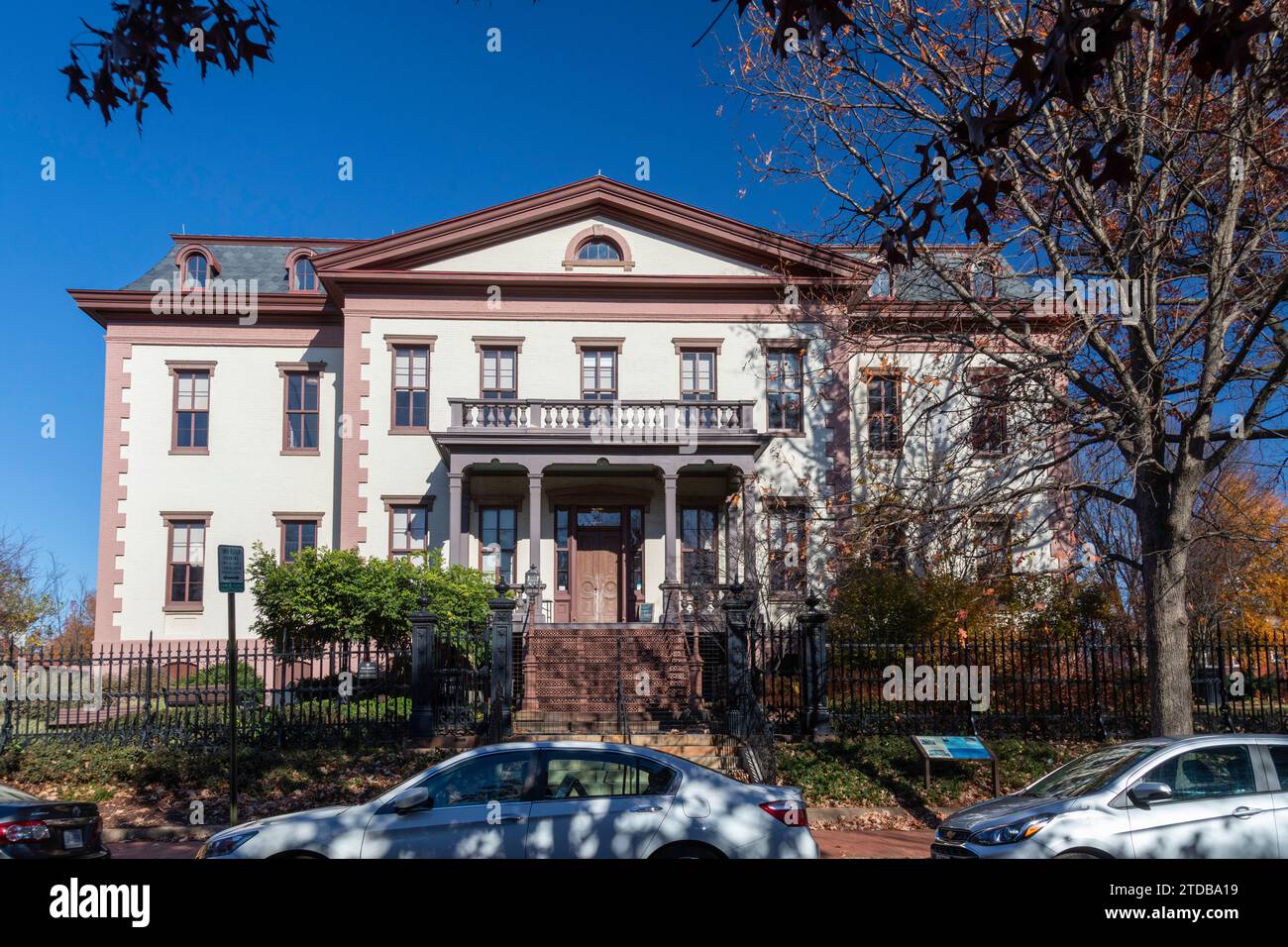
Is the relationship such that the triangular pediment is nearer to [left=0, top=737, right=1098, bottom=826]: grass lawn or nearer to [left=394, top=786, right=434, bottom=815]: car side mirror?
[left=0, top=737, right=1098, bottom=826]: grass lawn

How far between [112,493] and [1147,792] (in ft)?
88.2

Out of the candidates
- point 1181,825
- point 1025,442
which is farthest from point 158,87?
point 1025,442

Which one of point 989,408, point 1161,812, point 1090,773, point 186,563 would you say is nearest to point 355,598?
point 186,563

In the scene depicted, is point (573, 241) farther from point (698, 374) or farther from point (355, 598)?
point (355, 598)

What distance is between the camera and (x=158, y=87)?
6.12 metres

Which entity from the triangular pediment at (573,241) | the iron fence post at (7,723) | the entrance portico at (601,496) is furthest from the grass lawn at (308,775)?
the triangular pediment at (573,241)

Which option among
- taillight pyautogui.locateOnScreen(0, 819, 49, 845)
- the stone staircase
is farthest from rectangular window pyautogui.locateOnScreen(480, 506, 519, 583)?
taillight pyautogui.locateOnScreen(0, 819, 49, 845)

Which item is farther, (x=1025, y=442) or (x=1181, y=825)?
(x=1025, y=442)

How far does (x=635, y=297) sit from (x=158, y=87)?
21.9 metres

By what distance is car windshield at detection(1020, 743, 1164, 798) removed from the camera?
886cm

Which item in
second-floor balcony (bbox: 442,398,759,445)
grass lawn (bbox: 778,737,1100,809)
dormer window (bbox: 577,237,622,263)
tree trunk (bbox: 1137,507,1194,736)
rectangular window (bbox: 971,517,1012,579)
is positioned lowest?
grass lawn (bbox: 778,737,1100,809)

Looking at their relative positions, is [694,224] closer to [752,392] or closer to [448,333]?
[752,392]

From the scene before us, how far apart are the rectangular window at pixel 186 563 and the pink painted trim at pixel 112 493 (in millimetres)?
1269

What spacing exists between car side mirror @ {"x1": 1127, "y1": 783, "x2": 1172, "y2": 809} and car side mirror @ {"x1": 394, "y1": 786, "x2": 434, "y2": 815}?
5617 millimetres
